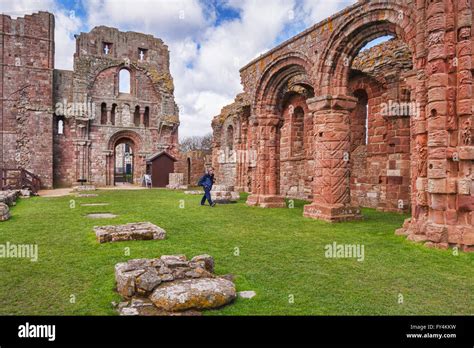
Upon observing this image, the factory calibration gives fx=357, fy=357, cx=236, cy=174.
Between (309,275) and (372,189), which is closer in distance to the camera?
(309,275)

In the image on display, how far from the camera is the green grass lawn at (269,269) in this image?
3.50 metres

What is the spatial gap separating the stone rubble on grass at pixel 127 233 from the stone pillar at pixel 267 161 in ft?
21.6

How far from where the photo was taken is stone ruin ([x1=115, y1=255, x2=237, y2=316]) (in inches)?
129

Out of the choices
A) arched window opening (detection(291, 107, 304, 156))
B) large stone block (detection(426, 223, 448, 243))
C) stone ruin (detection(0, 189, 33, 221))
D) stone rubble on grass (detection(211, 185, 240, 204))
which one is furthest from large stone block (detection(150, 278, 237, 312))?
arched window opening (detection(291, 107, 304, 156))

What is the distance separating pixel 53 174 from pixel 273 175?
19.5m

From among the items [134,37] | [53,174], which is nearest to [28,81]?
[53,174]

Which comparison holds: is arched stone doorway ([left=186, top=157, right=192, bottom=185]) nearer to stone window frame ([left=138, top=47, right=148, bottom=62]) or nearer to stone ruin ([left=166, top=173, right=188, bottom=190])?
stone ruin ([left=166, top=173, right=188, bottom=190])

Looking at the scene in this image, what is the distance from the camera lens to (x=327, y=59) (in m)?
9.83

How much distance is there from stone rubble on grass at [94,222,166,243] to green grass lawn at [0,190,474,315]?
0.24 meters

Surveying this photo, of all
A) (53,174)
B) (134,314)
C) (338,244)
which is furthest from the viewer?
(53,174)

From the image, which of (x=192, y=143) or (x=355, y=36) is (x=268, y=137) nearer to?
(x=355, y=36)

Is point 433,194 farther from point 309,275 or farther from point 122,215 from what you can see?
point 122,215

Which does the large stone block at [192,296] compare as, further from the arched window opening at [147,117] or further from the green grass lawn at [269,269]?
the arched window opening at [147,117]

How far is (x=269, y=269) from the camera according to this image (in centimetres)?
478
